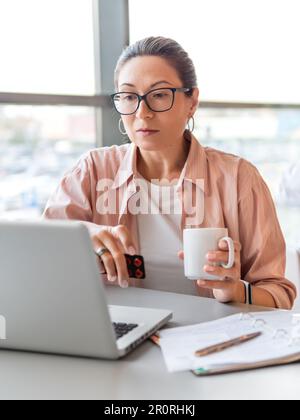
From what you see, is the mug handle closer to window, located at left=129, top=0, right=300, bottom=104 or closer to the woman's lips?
the woman's lips

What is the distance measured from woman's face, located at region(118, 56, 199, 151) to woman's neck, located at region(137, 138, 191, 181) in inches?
2.2

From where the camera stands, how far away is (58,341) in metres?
1.00

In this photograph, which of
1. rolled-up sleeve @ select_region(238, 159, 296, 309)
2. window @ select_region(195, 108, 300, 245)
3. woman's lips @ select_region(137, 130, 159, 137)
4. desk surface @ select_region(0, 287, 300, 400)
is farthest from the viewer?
→ window @ select_region(195, 108, 300, 245)

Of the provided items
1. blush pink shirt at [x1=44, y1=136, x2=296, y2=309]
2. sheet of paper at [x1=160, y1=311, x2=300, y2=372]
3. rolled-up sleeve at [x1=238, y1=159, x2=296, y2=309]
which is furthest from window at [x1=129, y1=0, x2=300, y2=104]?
sheet of paper at [x1=160, y1=311, x2=300, y2=372]

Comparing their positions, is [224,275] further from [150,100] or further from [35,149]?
[35,149]

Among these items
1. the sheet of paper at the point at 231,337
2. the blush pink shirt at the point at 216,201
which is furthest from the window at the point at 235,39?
the sheet of paper at the point at 231,337

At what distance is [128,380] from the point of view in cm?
92

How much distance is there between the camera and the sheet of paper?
0.96 meters

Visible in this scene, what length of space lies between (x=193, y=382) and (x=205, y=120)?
2.66 metres

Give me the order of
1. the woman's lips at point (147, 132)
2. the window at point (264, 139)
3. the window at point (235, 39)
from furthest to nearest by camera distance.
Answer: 1. the window at point (264, 139)
2. the window at point (235, 39)
3. the woman's lips at point (147, 132)

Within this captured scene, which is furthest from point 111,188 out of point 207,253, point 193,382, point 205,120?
point 205,120

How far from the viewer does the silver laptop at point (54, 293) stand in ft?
3.03

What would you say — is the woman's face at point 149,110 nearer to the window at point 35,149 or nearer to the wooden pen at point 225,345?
the wooden pen at point 225,345

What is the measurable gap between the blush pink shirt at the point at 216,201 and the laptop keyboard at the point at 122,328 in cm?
48
